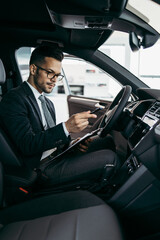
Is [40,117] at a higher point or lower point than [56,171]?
higher

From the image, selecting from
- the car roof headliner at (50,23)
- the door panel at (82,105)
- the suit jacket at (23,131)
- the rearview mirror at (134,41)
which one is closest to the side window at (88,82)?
the door panel at (82,105)

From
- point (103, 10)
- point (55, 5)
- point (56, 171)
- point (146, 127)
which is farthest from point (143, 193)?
point (55, 5)

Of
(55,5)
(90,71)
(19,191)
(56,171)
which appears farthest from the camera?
(90,71)

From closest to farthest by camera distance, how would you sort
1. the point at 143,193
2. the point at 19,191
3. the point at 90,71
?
the point at 143,193 → the point at 19,191 → the point at 90,71

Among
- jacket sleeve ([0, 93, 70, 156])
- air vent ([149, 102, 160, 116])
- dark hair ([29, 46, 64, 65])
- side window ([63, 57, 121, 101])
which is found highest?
dark hair ([29, 46, 64, 65])

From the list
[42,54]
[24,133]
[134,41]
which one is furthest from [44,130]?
[134,41]

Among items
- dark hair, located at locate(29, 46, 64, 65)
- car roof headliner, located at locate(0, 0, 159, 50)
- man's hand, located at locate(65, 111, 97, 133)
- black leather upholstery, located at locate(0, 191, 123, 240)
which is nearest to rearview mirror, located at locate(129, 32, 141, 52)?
car roof headliner, located at locate(0, 0, 159, 50)

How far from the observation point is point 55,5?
1.55 metres

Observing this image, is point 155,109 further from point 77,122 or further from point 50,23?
point 50,23

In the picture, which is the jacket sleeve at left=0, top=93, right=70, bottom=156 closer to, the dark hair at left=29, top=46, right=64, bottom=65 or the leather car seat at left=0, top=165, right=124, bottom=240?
the leather car seat at left=0, top=165, right=124, bottom=240

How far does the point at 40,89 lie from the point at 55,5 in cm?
60

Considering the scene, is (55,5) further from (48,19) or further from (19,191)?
(19,191)

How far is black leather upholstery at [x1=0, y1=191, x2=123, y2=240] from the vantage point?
0.77 metres

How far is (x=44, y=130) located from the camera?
1271mm
